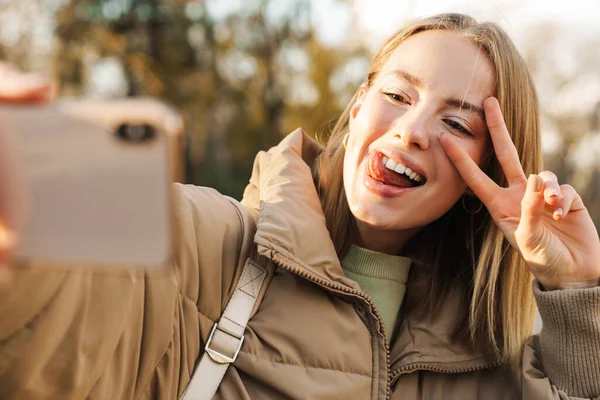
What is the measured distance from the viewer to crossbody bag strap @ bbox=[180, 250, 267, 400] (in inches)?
72.9

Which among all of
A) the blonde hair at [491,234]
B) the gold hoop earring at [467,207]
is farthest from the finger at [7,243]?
the gold hoop earring at [467,207]

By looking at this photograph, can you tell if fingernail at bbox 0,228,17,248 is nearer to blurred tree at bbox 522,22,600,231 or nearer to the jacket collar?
the jacket collar

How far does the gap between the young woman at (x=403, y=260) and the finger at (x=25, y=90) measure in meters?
0.65

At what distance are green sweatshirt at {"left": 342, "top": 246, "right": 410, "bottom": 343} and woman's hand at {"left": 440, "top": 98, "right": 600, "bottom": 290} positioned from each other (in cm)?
42

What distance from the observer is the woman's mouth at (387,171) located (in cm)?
230

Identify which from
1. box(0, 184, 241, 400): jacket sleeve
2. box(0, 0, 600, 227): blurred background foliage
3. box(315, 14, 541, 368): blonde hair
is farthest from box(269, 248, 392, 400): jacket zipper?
box(0, 0, 600, 227): blurred background foliage

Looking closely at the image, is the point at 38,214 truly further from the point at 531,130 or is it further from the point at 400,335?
the point at 531,130

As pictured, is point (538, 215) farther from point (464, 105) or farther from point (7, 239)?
point (7, 239)

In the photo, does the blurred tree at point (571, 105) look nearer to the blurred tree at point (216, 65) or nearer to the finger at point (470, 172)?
the blurred tree at point (216, 65)

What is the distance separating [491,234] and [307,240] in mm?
861

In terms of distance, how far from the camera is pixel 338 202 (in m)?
2.50

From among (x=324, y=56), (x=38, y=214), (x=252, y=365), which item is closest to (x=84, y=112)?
(x=38, y=214)

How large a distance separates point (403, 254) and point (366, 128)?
618mm

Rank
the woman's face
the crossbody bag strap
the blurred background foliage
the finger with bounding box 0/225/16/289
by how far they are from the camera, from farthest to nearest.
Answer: the blurred background foliage < the woman's face < the crossbody bag strap < the finger with bounding box 0/225/16/289
